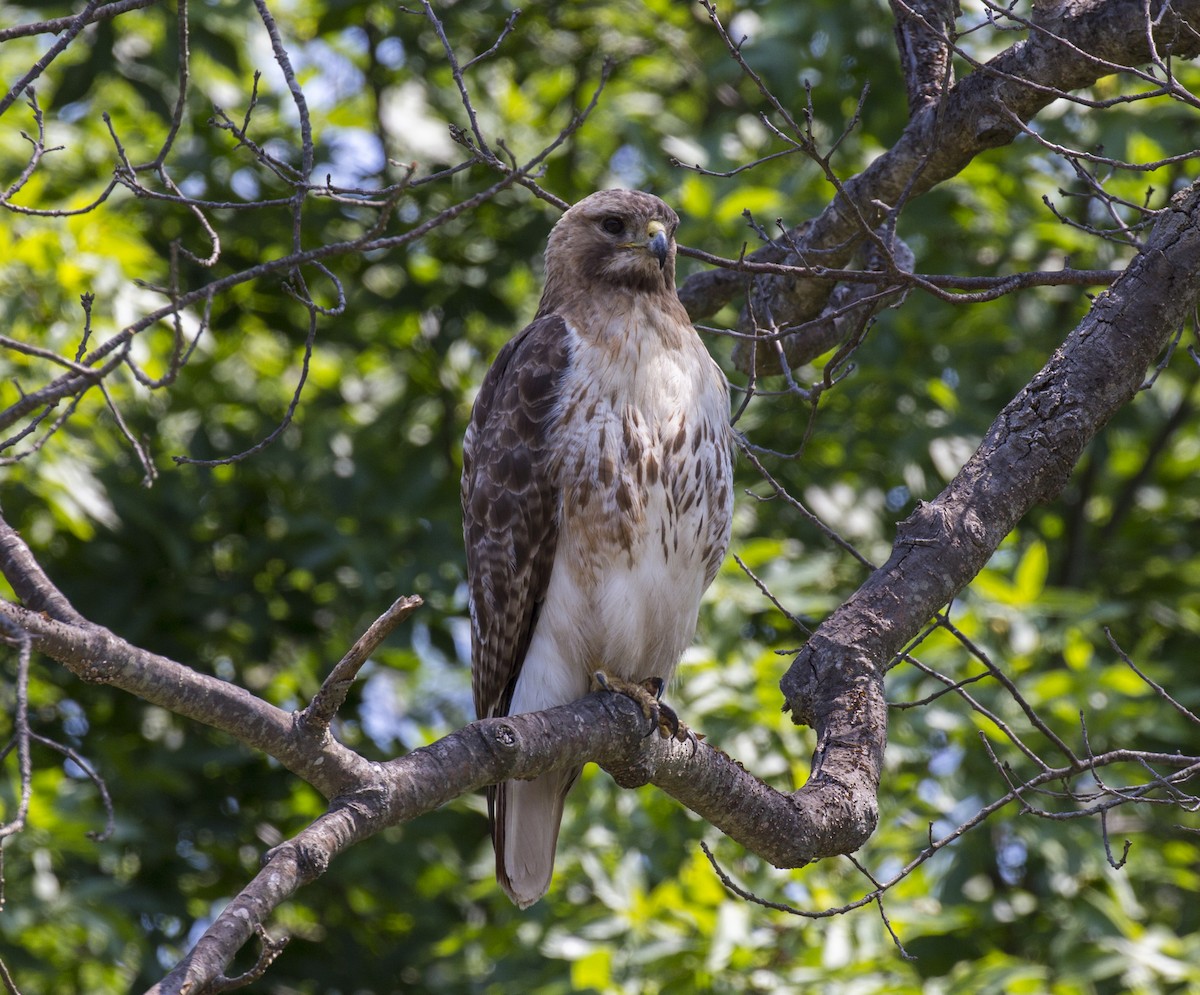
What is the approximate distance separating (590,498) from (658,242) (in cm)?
82

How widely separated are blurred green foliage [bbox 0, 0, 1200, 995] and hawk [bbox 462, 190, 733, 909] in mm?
1388

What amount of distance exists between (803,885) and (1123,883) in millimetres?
1291

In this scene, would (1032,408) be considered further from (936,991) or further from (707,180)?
(707,180)

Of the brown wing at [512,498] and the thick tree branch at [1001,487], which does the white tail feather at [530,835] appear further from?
the thick tree branch at [1001,487]

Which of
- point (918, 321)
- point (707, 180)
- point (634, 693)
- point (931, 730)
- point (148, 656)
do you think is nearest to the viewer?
point (148, 656)

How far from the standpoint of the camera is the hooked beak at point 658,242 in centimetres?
398

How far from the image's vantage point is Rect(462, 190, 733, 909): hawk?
364 centimetres

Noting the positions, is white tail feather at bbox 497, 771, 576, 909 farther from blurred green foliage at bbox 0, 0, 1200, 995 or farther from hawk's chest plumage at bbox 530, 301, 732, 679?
blurred green foliage at bbox 0, 0, 1200, 995

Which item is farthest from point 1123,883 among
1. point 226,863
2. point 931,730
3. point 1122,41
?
point 226,863

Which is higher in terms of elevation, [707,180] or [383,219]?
[707,180]

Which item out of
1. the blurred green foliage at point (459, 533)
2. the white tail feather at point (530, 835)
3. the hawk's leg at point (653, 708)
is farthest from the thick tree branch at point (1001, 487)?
the blurred green foliage at point (459, 533)

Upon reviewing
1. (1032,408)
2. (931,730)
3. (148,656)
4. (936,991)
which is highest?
(931,730)

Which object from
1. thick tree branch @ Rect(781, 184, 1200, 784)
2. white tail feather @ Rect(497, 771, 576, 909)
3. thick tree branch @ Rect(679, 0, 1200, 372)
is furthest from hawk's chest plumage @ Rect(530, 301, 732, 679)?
thick tree branch @ Rect(781, 184, 1200, 784)

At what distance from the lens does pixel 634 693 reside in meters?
3.35
